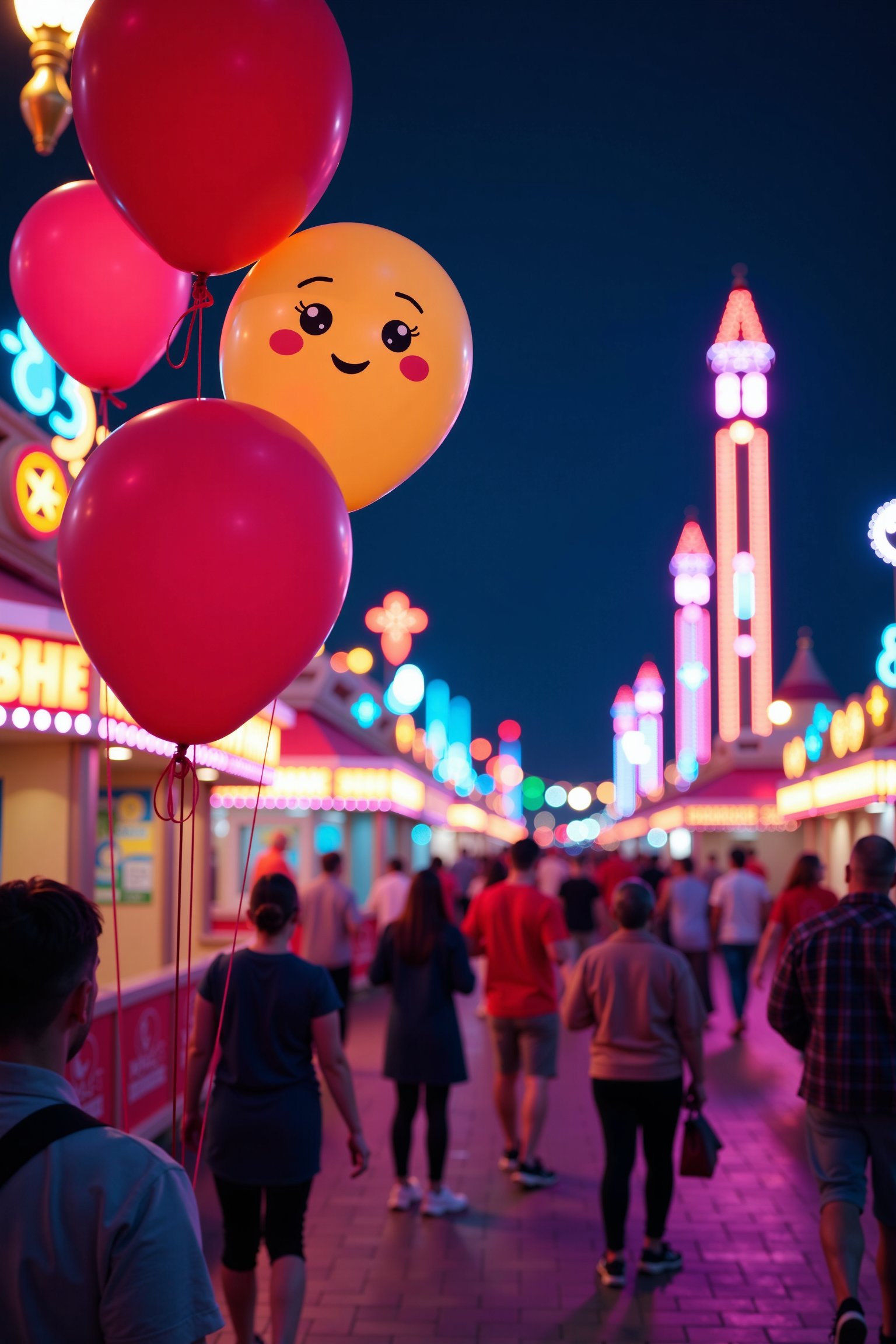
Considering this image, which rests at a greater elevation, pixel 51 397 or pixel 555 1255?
pixel 51 397

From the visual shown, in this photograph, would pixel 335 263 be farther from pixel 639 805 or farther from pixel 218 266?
pixel 639 805

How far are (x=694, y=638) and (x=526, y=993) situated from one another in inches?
2698

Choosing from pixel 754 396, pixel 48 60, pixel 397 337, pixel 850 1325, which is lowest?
pixel 850 1325

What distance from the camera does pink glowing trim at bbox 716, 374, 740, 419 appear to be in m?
46.5

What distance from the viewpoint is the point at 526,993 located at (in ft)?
23.5

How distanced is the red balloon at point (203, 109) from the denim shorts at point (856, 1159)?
373 cm

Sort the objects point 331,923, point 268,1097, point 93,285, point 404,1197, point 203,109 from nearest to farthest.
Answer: point 203,109 < point 93,285 < point 268,1097 < point 404,1197 < point 331,923

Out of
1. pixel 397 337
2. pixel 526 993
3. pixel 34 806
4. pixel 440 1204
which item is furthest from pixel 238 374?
pixel 34 806

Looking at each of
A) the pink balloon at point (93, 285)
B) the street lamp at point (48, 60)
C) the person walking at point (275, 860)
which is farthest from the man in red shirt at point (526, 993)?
the street lamp at point (48, 60)

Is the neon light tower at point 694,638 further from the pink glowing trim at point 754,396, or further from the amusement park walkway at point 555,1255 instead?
the amusement park walkway at point 555,1255

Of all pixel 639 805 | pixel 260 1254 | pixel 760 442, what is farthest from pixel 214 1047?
pixel 639 805

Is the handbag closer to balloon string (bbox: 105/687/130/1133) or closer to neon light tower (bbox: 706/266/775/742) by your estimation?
balloon string (bbox: 105/687/130/1133)

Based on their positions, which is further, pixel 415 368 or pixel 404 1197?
pixel 404 1197

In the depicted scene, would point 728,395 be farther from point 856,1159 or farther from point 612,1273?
point 856,1159
